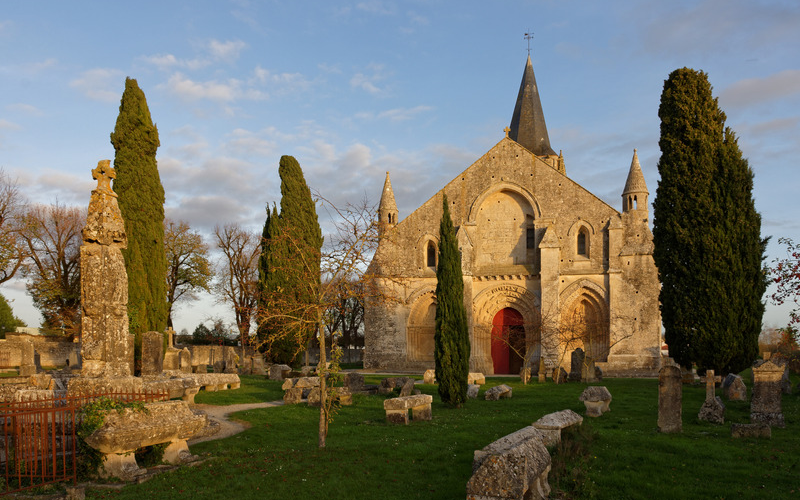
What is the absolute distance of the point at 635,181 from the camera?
27.9 meters

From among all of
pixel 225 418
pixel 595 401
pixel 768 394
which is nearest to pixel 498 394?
pixel 595 401

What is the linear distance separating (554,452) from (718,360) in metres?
12.7

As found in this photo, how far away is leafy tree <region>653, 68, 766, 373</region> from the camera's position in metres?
18.3

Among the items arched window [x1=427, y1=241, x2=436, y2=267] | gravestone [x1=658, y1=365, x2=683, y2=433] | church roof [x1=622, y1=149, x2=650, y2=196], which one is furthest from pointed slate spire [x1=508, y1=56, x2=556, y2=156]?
gravestone [x1=658, y1=365, x2=683, y2=433]

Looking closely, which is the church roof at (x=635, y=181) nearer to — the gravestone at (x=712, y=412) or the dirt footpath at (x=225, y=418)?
the gravestone at (x=712, y=412)

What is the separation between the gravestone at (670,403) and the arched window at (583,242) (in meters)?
18.0

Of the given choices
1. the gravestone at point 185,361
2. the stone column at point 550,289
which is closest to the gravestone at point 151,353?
the gravestone at point 185,361

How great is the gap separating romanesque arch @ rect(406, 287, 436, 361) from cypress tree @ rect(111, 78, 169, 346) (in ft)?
41.5

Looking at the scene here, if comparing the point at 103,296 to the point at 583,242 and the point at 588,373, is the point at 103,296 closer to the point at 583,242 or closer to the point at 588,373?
the point at 588,373

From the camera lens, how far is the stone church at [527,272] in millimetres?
26719

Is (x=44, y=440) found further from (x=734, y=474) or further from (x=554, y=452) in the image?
(x=734, y=474)

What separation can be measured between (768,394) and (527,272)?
1819cm

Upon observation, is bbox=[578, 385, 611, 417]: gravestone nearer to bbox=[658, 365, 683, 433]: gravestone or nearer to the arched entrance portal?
bbox=[658, 365, 683, 433]: gravestone

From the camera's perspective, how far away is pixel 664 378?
10.9 meters
